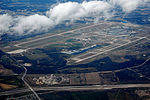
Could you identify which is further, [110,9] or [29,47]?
[110,9]

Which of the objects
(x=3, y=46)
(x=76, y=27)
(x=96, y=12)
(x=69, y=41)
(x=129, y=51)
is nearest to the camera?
(x=129, y=51)

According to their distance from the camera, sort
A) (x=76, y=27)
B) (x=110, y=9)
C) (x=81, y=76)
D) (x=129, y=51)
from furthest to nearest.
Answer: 1. (x=110, y=9)
2. (x=76, y=27)
3. (x=129, y=51)
4. (x=81, y=76)

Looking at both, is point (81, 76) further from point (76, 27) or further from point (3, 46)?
point (76, 27)

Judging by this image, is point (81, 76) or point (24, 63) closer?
point (81, 76)

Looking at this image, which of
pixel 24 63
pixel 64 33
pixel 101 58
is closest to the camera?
pixel 24 63

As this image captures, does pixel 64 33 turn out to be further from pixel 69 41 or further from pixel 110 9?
pixel 110 9

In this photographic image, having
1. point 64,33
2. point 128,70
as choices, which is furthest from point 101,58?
point 64,33

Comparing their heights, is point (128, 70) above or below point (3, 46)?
below

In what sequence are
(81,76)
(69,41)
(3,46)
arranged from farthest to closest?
(69,41), (3,46), (81,76)

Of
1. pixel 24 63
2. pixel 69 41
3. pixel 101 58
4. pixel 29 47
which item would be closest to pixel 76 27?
pixel 69 41
